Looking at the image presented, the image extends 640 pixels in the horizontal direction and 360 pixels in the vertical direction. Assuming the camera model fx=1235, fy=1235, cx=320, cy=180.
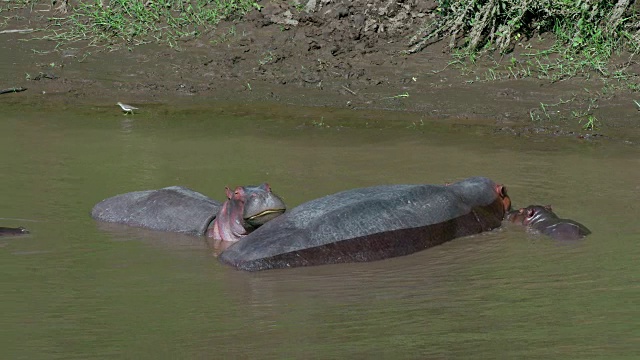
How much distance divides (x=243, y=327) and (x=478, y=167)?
4240 millimetres

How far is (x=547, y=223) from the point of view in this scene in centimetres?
790

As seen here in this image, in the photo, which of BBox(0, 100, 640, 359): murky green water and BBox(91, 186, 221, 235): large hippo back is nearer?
BBox(0, 100, 640, 359): murky green water

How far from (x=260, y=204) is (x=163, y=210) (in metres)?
0.95

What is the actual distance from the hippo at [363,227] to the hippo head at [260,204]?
0.79 ft

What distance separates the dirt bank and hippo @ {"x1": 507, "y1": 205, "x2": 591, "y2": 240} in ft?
9.29

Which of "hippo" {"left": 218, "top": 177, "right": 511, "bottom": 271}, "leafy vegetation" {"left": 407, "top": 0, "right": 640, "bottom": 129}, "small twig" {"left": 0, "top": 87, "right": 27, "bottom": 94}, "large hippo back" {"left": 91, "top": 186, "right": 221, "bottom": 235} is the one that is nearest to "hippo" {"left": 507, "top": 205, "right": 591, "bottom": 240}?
"hippo" {"left": 218, "top": 177, "right": 511, "bottom": 271}

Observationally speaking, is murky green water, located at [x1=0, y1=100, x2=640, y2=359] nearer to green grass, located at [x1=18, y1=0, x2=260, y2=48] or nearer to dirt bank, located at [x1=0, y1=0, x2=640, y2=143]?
dirt bank, located at [x1=0, y1=0, x2=640, y2=143]

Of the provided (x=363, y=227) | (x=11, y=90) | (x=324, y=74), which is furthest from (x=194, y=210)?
(x=11, y=90)

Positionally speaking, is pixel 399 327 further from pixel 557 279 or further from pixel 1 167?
pixel 1 167

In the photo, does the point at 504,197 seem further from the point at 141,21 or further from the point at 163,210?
the point at 141,21

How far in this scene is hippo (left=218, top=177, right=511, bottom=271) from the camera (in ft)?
24.0

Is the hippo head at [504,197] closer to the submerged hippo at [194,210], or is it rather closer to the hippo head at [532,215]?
the hippo head at [532,215]

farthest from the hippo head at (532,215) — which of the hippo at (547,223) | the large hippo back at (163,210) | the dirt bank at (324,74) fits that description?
the dirt bank at (324,74)

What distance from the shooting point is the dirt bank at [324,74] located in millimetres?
11492
